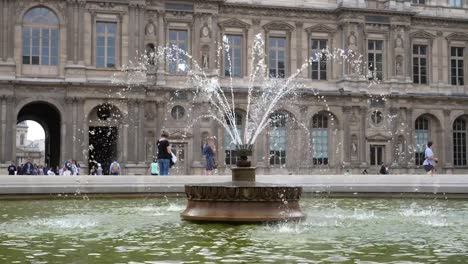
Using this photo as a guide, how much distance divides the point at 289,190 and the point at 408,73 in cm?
3300

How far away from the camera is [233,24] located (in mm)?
41594

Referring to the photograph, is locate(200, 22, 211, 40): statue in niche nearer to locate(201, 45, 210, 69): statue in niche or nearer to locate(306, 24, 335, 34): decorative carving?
locate(201, 45, 210, 69): statue in niche

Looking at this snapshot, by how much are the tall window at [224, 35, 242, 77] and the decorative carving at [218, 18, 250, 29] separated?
0.61 metres

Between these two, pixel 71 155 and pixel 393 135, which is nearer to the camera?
pixel 71 155

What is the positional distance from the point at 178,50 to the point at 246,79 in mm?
4363

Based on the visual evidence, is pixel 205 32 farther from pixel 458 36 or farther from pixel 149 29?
pixel 458 36

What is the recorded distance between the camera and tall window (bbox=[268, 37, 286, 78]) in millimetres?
42531

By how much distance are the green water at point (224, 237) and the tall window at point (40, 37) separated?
72.1 feet

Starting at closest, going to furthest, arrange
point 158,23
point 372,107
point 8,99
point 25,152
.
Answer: point 8,99 < point 158,23 < point 372,107 < point 25,152

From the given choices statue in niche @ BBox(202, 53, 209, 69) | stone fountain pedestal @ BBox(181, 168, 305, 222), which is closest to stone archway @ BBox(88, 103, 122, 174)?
statue in niche @ BBox(202, 53, 209, 69)

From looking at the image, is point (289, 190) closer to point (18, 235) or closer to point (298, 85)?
point (18, 235)

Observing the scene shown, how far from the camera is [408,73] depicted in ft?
146

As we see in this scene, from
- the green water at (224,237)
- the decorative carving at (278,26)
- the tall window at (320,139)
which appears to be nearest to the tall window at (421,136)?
the tall window at (320,139)

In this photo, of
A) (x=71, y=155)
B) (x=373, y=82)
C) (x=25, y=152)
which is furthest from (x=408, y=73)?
(x=25, y=152)
